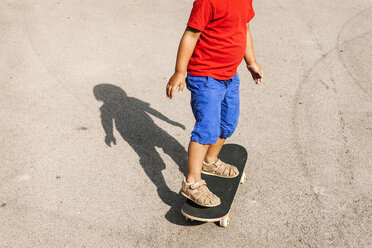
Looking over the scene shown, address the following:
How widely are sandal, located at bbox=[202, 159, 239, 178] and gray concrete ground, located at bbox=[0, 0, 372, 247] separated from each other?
0.73 feet

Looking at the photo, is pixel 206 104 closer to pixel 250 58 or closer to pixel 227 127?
pixel 227 127

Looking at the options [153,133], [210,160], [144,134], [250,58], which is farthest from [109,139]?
[250,58]

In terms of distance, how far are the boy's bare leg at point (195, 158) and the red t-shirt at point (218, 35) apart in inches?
23.2

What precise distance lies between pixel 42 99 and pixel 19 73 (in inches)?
32.5

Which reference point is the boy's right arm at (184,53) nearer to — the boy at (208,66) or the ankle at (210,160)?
the boy at (208,66)

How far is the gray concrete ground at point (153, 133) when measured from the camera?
3.38 meters

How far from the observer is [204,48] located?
10.0 ft

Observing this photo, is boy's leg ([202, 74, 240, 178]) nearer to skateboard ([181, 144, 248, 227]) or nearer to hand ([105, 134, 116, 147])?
skateboard ([181, 144, 248, 227])

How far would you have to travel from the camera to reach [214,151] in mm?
3688

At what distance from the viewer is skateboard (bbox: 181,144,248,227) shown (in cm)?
323

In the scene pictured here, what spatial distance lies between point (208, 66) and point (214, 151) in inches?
37.4

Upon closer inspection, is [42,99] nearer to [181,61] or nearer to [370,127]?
[181,61]

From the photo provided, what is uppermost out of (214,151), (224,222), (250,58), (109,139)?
(250,58)

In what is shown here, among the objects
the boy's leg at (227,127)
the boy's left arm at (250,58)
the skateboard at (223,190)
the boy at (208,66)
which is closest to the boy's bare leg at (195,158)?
the boy at (208,66)
